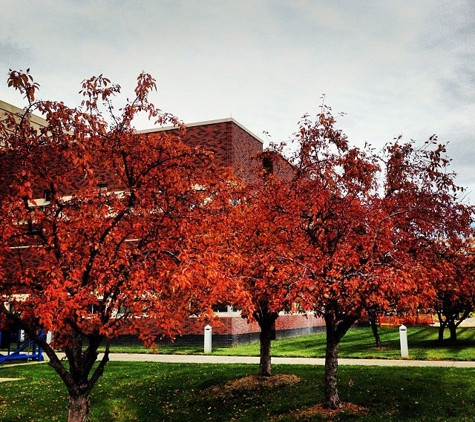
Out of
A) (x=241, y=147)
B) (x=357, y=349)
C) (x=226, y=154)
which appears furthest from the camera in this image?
(x=241, y=147)

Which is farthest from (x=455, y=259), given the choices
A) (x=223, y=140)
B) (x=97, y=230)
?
(x=223, y=140)

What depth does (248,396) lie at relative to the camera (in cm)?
1362

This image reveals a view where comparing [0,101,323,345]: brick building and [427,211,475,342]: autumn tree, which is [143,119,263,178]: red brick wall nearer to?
[0,101,323,345]: brick building

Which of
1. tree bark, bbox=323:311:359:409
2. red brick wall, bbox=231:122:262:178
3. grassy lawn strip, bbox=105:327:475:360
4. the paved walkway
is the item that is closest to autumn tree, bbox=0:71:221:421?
tree bark, bbox=323:311:359:409

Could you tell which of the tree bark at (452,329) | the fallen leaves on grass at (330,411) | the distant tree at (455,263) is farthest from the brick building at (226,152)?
the distant tree at (455,263)

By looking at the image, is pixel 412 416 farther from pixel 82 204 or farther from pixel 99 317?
pixel 82 204

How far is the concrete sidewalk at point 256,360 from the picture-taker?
17484mm

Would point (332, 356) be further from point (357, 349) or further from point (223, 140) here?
point (223, 140)

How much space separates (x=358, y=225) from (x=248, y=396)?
18.1ft

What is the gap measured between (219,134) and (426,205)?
17323 millimetres

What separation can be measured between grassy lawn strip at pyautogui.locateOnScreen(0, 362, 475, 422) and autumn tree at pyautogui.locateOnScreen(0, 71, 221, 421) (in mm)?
3947

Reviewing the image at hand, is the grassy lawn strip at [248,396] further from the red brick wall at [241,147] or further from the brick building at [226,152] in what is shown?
the red brick wall at [241,147]

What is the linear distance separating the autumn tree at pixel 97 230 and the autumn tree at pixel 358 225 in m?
2.70

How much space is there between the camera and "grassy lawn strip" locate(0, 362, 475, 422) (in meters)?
11.9
